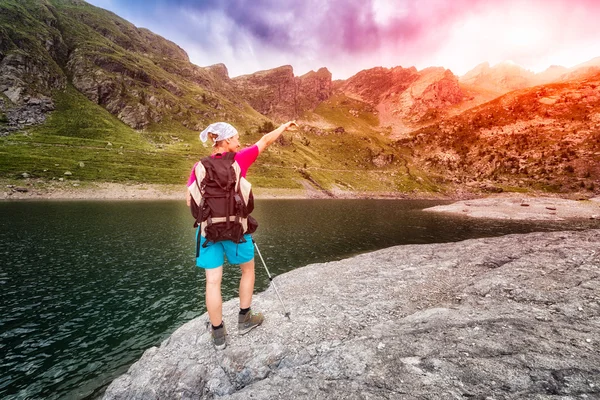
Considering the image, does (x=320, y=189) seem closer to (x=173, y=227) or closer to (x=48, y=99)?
(x=173, y=227)

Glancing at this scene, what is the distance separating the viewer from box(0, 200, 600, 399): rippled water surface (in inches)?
396

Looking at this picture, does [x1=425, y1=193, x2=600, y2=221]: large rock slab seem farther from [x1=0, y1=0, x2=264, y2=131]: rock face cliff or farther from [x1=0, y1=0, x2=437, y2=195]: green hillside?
[x1=0, y1=0, x2=264, y2=131]: rock face cliff

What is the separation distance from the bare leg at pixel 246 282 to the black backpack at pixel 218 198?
36.8 inches

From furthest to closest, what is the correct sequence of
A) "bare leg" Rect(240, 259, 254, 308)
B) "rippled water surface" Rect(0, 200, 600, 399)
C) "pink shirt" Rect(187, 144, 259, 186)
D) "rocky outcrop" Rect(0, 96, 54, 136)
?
1. "rocky outcrop" Rect(0, 96, 54, 136)
2. "rippled water surface" Rect(0, 200, 600, 399)
3. "bare leg" Rect(240, 259, 254, 308)
4. "pink shirt" Rect(187, 144, 259, 186)

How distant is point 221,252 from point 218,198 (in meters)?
1.40

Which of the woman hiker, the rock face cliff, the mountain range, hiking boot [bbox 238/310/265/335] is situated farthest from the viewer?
the rock face cliff

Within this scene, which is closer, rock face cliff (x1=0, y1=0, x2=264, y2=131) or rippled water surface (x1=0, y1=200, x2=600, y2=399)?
rippled water surface (x1=0, y1=200, x2=600, y2=399)

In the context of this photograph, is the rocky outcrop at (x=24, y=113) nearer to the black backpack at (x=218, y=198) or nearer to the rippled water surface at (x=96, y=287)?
the rippled water surface at (x=96, y=287)

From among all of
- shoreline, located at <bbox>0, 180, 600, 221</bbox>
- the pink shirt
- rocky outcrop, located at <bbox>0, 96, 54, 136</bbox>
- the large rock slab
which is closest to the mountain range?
rocky outcrop, located at <bbox>0, 96, 54, 136</bbox>

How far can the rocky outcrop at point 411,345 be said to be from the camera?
4812 mm

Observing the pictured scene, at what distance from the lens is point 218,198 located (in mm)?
6336

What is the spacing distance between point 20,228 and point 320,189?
106 metres

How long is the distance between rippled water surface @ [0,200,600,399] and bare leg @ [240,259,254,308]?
6317 mm

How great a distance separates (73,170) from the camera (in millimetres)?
81188
